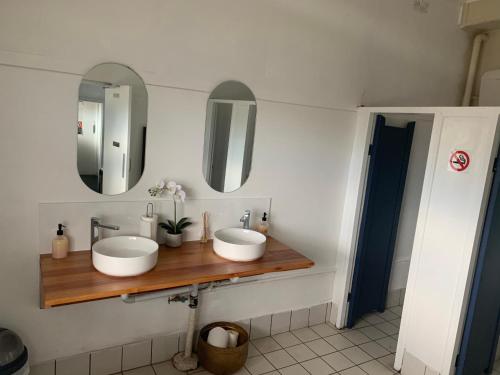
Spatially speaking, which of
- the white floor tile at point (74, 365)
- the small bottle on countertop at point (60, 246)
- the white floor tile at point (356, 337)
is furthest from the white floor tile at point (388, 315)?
the small bottle on countertop at point (60, 246)

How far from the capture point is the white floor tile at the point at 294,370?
2496 millimetres

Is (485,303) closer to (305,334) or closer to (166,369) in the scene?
(305,334)

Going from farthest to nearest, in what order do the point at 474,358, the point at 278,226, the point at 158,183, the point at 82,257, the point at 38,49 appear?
the point at 278,226
the point at 474,358
the point at 158,183
the point at 82,257
the point at 38,49

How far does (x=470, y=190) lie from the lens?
2.25 metres

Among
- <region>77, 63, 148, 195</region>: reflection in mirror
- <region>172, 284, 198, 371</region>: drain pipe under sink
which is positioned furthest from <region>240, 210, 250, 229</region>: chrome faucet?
<region>77, 63, 148, 195</region>: reflection in mirror

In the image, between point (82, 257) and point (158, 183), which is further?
point (158, 183)

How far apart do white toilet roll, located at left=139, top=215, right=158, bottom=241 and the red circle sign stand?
5.96 ft

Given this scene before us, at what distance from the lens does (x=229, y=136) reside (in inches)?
96.2

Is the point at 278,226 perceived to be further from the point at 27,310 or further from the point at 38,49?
the point at 38,49

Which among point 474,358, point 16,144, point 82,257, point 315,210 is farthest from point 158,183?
point 474,358

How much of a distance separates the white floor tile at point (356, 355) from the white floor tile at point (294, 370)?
420 millimetres

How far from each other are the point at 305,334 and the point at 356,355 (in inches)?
15.8

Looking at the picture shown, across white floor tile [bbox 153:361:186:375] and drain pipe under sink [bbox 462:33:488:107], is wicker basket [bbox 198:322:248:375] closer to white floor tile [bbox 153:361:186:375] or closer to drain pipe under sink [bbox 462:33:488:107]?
white floor tile [bbox 153:361:186:375]

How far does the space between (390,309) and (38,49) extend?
3.42 meters
